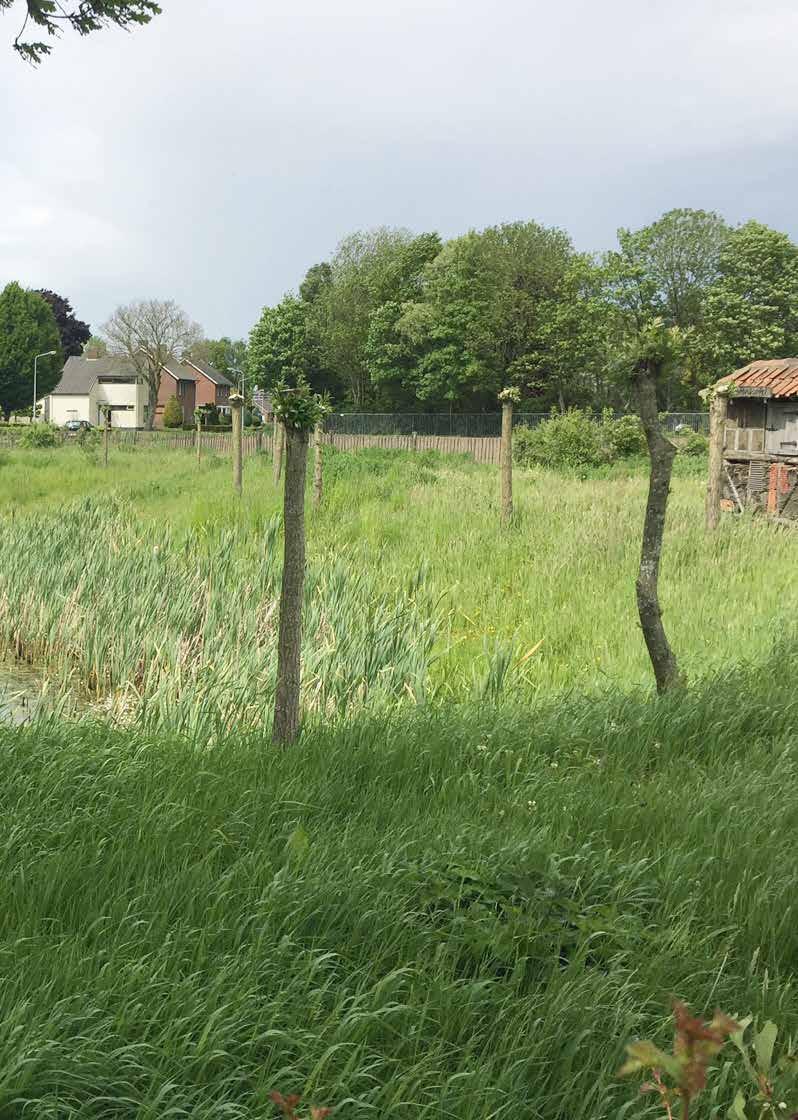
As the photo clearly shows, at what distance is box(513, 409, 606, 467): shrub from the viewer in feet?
106

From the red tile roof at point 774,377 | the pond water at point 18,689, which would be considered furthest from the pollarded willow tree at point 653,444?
the red tile roof at point 774,377

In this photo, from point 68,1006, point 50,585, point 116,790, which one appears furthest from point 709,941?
point 50,585

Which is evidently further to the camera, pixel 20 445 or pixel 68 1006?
pixel 20 445

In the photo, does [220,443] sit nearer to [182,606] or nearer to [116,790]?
[182,606]

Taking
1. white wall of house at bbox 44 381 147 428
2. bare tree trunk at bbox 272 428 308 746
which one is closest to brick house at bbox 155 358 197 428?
white wall of house at bbox 44 381 147 428

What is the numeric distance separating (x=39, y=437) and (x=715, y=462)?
2933 cm

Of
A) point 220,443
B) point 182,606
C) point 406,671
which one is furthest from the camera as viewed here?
point 220,443

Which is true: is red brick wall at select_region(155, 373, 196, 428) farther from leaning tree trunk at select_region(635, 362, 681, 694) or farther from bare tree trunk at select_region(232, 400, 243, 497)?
leaning tree trunk at select_region(635, 362, 681, 694)

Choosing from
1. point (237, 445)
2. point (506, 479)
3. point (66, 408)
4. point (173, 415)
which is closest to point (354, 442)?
point (237, 445)

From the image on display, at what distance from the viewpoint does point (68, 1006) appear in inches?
92.7

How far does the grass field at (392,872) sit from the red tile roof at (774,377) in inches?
532

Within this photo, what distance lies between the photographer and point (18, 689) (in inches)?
325

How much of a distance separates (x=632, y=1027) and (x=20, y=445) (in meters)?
37.7

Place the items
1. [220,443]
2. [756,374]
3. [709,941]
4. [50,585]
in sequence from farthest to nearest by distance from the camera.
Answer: [220,443], [756,374], [50,585], [709,941]
